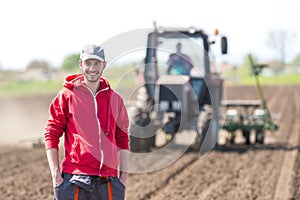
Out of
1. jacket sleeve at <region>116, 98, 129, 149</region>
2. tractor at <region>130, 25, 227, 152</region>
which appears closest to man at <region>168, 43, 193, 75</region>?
tractor at <region>130, 25, 227, 152</region>

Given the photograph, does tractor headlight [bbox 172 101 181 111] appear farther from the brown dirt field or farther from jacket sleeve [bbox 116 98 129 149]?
jacket sleeve [bbox 116 98 129 149]

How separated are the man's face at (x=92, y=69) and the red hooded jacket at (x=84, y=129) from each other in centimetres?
7

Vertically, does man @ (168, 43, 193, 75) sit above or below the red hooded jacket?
above

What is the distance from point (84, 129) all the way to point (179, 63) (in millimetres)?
6424

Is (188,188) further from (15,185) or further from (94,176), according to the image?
(94,176)

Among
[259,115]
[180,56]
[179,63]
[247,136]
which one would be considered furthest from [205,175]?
[259,115]

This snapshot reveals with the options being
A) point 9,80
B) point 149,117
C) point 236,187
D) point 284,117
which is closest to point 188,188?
point 236,187

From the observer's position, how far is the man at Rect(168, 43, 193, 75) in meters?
9.06

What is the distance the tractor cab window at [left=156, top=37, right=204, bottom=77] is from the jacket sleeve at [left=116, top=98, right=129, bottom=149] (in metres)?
5.64

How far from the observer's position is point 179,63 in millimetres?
9453

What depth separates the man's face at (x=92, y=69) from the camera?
317 cm

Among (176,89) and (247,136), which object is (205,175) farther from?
(247,136)

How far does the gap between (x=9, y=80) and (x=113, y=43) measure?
1167 inches

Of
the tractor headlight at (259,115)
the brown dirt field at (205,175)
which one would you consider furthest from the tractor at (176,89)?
the tractor headlight at (259,115)
